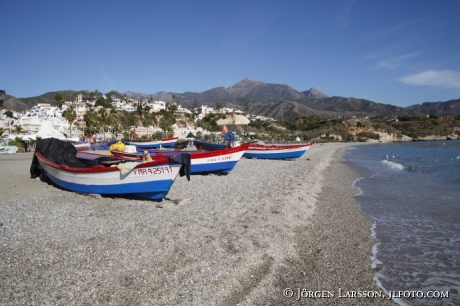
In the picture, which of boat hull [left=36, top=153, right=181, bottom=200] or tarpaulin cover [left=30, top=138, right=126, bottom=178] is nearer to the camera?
boat hull [left=36, top=153, right=181, bottom=200]

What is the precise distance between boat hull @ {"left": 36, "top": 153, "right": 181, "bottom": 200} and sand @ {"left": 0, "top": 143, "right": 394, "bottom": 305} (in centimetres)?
34

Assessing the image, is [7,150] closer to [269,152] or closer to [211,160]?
[211,160]

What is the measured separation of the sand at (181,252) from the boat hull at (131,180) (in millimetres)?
337

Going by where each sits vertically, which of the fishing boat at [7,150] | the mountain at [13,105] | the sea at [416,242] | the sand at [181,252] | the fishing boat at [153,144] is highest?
the mountain at [13,105]

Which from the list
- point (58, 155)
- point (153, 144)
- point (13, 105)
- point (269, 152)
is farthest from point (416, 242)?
point (13, 105)

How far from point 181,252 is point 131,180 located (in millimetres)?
4635

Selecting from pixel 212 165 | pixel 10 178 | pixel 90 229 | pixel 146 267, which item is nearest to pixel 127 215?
pixel 90 229

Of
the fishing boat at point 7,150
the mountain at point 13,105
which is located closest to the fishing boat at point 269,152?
the fishing boat at point 7,150

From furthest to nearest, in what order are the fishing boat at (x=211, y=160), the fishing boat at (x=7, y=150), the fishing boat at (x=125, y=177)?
the fishing boat at (x=7, y=150) < the fishing boat at (x=211, y=160) < the fishing boat at (x=125, y=177)

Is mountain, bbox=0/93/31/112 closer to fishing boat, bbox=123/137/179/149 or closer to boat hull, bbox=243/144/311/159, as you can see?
fishing boat, bbox=123/137/179/149

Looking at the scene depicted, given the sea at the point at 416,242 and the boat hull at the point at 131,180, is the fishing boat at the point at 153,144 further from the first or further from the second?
the sea at the point at 416,242

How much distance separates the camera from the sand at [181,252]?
438 centimetres

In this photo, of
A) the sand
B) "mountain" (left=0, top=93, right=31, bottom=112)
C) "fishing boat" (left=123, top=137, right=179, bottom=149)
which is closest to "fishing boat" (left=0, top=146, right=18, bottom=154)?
"fishing boat" (left=123, top=137, right=179, bottom=149)

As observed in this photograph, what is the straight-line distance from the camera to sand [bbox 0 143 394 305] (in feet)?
14.4
